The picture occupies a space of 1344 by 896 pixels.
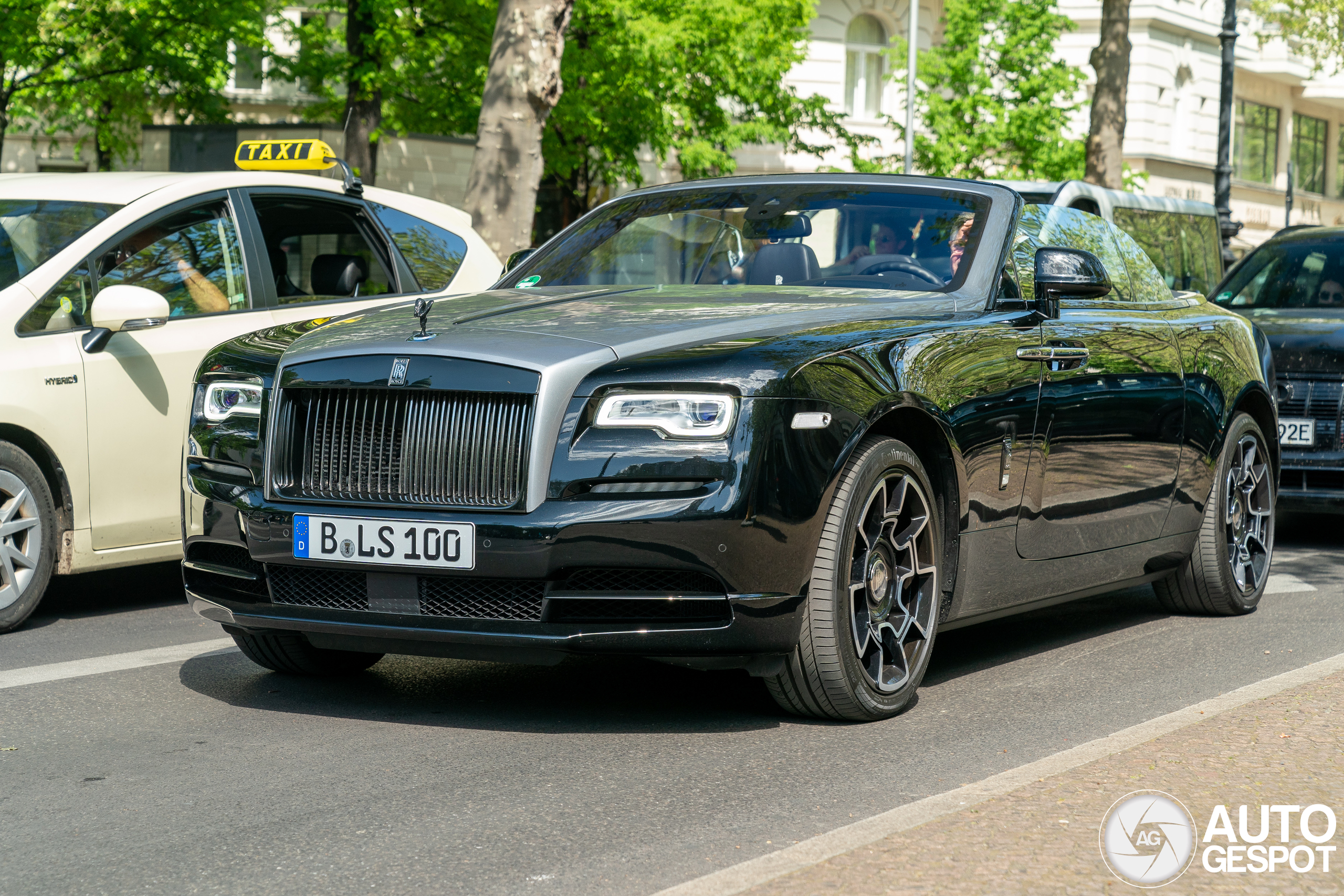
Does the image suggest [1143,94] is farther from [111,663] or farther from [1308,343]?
[111,663]

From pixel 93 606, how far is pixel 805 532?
4.06 metres

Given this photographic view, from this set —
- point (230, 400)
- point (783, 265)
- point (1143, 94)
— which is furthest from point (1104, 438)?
point (1143, 94)

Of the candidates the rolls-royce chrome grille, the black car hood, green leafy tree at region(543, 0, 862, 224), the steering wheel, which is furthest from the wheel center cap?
green leafy tree at region(543, 0, 862, 224)

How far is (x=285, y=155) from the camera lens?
9.10 meters

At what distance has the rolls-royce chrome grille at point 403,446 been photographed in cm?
464

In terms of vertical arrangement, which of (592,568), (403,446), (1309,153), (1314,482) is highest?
(1309,153)

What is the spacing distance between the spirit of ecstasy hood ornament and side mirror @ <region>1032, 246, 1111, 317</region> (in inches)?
80.4

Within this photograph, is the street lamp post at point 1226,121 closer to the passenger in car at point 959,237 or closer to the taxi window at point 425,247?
the taxi window at point 425,247

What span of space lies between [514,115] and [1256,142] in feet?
120

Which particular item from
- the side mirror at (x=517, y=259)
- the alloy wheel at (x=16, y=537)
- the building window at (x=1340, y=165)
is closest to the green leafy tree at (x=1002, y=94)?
the building window at (x=1340, y=165)

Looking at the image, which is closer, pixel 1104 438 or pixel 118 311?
pixel 1104 438

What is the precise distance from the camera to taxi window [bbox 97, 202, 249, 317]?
7238 millimetres

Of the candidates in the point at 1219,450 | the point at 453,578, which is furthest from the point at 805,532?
the point at 1219,450

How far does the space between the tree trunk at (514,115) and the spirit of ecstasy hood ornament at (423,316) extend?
8.70 m
